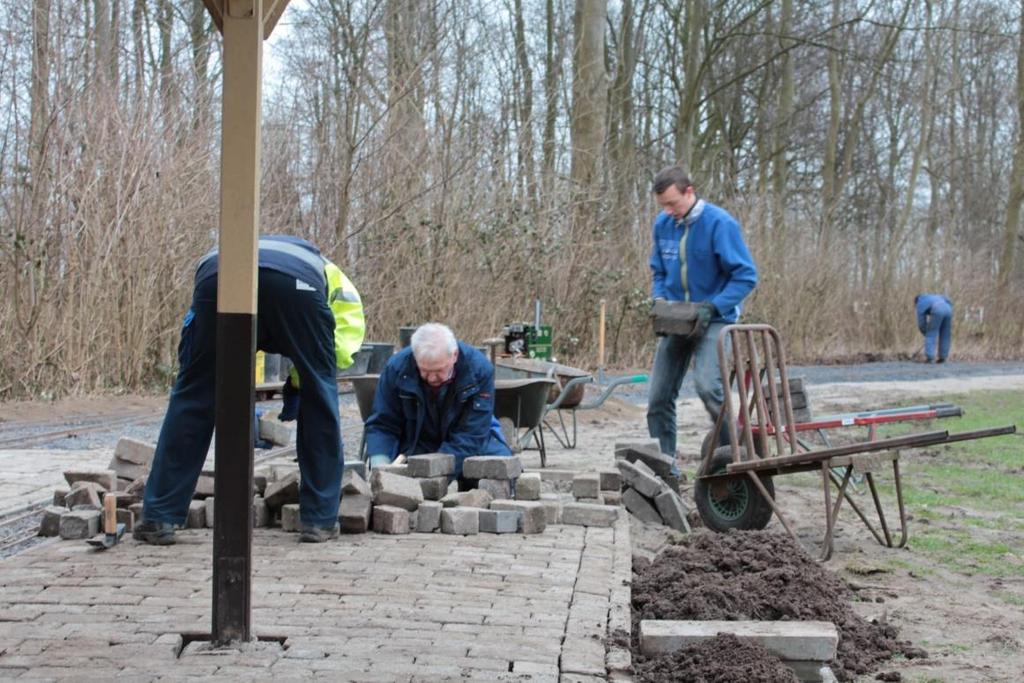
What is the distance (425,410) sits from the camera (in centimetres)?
714

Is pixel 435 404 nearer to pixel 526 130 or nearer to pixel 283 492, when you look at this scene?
pixel 283 492

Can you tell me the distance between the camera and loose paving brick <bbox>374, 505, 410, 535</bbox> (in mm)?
6168

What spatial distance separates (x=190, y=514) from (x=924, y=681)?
351 cm

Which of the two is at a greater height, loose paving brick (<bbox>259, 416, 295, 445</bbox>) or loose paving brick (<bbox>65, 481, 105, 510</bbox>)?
loose paving brick (<bbox>259, 416, 295, 445</bbox>)

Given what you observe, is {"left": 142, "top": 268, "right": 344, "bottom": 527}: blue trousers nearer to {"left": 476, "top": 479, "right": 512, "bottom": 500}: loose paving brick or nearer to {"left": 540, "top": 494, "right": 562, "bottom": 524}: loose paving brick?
{"left": 476, "top": 479, "right": 512, "bottom": 500}: loose paving brick

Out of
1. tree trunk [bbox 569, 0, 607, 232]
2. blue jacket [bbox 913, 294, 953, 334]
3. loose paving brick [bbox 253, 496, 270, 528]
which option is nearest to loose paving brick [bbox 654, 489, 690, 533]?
loose paving brick [bbox 253, 496, 270, 528]

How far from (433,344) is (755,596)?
232 centimetres

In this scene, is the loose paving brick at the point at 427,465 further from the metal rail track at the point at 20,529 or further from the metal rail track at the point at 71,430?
the metal rail track at the point at 71,430

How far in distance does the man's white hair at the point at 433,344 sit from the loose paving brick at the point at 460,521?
0.85 meters

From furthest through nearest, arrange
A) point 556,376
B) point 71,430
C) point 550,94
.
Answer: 1. point 550,94
2. point 71,430
3. point 556,376

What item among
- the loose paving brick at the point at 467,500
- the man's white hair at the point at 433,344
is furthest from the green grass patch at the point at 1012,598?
the man's white hair at the point at 433,344

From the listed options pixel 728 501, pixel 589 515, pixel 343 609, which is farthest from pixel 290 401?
pixel 728 501

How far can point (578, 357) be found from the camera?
19578 mm

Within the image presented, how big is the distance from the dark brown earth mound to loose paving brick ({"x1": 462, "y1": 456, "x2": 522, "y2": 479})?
2463 mm
